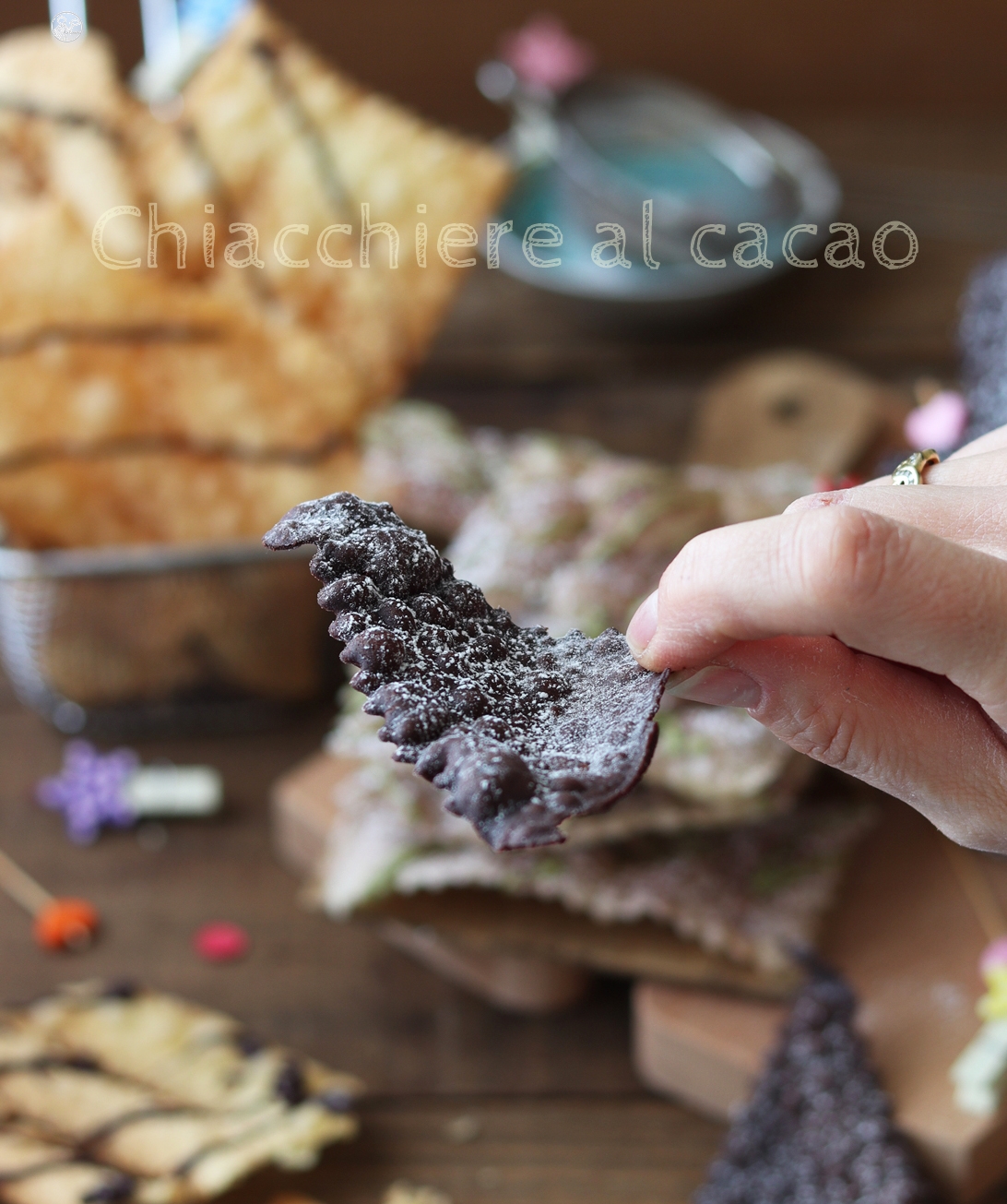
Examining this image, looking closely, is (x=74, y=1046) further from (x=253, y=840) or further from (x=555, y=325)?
(x=555, y=325)

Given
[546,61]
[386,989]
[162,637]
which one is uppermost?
[546,61]

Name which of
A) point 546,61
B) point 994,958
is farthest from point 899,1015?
point 546,61

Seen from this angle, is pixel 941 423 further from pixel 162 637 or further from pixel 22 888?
pixel 22 888

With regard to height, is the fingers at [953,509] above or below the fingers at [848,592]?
above

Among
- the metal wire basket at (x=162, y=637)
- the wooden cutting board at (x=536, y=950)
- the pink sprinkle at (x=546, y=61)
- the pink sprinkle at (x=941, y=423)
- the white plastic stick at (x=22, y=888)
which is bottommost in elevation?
the wooden cutting board at (x=536, y=950)

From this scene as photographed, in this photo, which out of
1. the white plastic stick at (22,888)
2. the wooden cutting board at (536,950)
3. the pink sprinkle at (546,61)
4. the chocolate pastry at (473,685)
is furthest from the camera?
the pink sprinkle at (546,61)

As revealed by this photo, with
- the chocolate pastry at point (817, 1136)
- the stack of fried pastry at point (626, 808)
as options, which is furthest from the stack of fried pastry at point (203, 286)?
the chocolate pastry at point (817, 1136)

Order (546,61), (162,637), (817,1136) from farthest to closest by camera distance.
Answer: (546,61) → (162,637) → (817,1136)

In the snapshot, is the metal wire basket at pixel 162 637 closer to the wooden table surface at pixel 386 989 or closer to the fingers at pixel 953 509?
the wooden table surface at pixel 386 989
